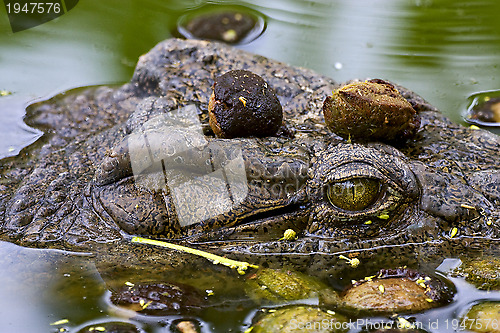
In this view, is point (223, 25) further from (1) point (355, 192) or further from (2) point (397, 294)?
(2) point (397, 294)

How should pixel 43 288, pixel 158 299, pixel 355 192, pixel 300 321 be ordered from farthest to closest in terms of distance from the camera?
1. pixel 355 192
2. pixel 43 288
3. pixel 158 299
4. pixel 300 321

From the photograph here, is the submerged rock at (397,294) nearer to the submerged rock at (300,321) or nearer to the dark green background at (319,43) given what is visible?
the submerged rock at (300,321)

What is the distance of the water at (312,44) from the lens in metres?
6.52

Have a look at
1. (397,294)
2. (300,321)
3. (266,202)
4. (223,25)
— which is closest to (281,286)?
(300,321)

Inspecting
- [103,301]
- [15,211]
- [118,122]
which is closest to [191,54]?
[118,122]

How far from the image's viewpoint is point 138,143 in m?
3.74

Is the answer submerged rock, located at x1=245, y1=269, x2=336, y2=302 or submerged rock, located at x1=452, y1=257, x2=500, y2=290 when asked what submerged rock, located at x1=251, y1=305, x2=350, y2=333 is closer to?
submerged rock, located at x1=245, y1=269, x2=336, y2=302

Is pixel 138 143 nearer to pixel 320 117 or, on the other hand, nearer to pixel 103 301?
pixel 103 301

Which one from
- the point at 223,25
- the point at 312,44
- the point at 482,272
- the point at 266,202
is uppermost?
the point at 223,25

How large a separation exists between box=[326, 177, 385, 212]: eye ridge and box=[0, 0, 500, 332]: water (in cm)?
276

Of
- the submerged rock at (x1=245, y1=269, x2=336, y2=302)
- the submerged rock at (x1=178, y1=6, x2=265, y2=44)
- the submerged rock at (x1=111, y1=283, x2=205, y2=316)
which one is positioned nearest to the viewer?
the submerged rock at (x1=111, y1=283, x2=205, y2=316)

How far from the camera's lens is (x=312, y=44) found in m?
7.25

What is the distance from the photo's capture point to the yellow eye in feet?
11.8

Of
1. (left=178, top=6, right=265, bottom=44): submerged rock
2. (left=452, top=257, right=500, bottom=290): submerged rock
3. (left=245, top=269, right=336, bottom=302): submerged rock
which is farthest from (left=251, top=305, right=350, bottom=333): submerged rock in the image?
(left=178, top=6, right=265, bottom=44): submerged rock
